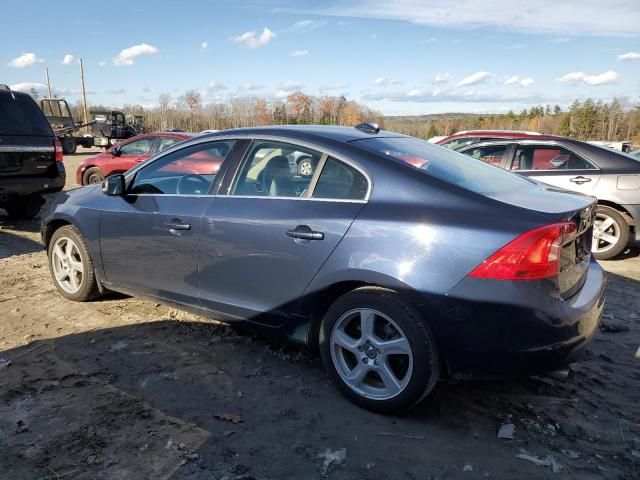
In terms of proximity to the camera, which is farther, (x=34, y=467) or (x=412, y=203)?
(x=412, y=203)

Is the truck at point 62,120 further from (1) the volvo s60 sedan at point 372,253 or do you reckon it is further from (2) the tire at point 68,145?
(1) the volvo s60 sedan at point 372,253

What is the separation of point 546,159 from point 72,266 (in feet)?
20.0

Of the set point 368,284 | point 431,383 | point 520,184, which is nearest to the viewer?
point 431,383

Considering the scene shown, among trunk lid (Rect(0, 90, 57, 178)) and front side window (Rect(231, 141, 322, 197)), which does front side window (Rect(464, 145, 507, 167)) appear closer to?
front side window (Rect(231, 141, 322, 197))

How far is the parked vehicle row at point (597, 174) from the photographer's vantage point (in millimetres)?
6383

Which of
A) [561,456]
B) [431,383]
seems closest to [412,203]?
[431,383]

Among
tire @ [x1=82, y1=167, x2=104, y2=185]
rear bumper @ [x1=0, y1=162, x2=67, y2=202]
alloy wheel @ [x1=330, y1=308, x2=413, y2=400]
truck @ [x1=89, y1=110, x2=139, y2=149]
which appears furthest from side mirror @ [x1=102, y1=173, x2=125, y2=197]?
truck @ [x1=89, y1=110, x2=139, y2=149]

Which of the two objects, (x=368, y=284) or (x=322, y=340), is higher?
(x=368, y=284)

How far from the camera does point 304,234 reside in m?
3.03

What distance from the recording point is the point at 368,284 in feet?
9.53

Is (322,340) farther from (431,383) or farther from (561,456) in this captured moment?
(561,456)

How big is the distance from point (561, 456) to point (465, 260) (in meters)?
1.12

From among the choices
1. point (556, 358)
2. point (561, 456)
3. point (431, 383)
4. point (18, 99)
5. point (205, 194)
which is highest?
point (18, 99)

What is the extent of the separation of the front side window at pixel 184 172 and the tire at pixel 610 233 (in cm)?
506
